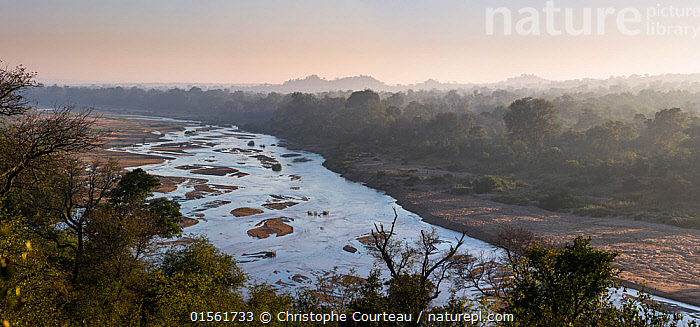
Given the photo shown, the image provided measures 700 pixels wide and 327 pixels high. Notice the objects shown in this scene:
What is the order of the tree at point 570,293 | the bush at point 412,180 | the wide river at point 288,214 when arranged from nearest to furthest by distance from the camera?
1. the tree at point 570,293
2. the wide river at point 288,214
3. the bush at point 412,180

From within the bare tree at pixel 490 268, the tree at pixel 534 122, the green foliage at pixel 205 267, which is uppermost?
the tree at pixel 534 122

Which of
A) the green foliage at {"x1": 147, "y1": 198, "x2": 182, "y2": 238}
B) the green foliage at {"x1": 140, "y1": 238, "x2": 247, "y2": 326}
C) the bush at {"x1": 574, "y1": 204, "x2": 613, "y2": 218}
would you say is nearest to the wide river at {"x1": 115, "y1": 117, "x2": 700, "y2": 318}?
the green foliage at {"x1": 147, "y1": 198, "x2": 182, "y2": 238}

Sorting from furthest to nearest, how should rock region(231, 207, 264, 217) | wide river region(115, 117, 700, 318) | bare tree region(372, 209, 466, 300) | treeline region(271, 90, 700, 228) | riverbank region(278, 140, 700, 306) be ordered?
treeline region(271, 90, 700, 228), rock region(231, 207, 264, 217), wide river region(115, 117, 700, 318), riverbank region(278, 140, 700, 306), bare tree region(372, 209, 466, 300)

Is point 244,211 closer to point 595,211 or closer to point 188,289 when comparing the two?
point 188,289

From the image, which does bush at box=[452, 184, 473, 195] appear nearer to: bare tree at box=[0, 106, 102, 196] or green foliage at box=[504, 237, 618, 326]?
green foliage at box=[504, 237, 618, 326]

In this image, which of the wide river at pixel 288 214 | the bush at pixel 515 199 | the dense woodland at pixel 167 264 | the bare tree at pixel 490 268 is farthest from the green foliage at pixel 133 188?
the bush at pixel 515 199

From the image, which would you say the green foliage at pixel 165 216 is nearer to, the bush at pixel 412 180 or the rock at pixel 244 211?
the rock at pixel 244 211

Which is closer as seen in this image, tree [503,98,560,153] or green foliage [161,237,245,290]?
green foliage [161,237,245,290]

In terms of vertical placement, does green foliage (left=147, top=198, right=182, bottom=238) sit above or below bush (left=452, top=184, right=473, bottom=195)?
above
